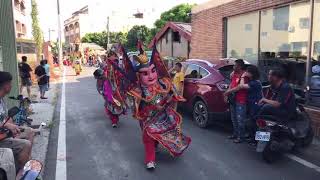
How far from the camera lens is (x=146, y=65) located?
6223mm

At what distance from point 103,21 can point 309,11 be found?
248ft

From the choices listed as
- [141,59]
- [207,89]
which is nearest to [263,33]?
[207,89]

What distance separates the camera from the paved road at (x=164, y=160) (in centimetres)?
573

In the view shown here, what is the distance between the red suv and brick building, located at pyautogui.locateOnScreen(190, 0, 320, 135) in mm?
1764

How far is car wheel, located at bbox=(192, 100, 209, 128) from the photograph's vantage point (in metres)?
8.54

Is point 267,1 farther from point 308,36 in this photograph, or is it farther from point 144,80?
point 144,80

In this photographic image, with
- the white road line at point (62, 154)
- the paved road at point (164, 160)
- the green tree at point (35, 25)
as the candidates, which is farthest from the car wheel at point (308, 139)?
the green tree at point (35, 25)

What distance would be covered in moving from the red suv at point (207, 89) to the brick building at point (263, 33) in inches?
69.4

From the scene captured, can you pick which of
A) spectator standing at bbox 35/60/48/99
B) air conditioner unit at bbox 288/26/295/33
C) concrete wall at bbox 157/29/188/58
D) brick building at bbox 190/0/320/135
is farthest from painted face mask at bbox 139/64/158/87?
concrete wall at bbox 157/29/188/58

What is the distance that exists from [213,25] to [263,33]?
3.16 meters

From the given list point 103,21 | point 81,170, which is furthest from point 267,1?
point 103,21

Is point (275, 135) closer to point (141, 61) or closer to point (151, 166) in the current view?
point (151, 166)

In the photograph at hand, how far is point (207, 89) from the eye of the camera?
8.45 m

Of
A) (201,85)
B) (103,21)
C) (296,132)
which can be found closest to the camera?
(296,132)
